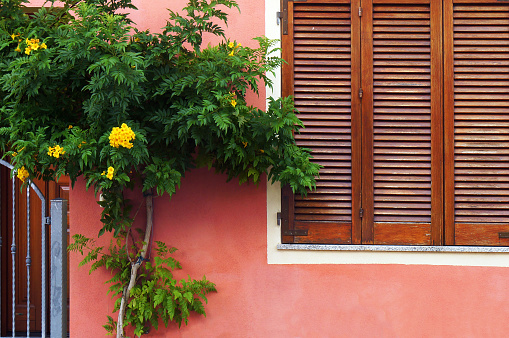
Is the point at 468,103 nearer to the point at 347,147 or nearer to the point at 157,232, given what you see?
the point at 347,147

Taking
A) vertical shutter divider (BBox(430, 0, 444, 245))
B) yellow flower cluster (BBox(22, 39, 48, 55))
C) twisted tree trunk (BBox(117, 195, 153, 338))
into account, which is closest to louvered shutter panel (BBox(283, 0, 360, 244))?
vertical shutter divider (BBox(430, 0, 444, 245))

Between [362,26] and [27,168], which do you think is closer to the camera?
[27,168]

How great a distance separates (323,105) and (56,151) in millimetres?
2064

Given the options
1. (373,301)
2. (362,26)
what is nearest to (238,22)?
(362,26)

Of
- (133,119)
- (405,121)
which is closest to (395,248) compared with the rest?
(405,121)

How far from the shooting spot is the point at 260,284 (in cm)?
366

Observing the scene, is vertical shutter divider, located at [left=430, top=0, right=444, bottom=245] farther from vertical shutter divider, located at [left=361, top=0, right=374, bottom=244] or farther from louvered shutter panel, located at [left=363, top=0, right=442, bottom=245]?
vertical shutter divider, located at [left=361, top=0, right=374, bottom=244]

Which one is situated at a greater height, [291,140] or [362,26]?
[362,26]

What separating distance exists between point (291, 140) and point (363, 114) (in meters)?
A: 0.72

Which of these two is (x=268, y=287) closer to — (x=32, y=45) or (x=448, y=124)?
(x=448, y=124)

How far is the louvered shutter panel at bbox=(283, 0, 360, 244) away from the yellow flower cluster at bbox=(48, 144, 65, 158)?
172 centimetres

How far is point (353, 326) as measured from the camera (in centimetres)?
362

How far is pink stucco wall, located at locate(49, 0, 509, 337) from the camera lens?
3582 millimetres

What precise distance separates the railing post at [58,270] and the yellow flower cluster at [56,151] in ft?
1.39
